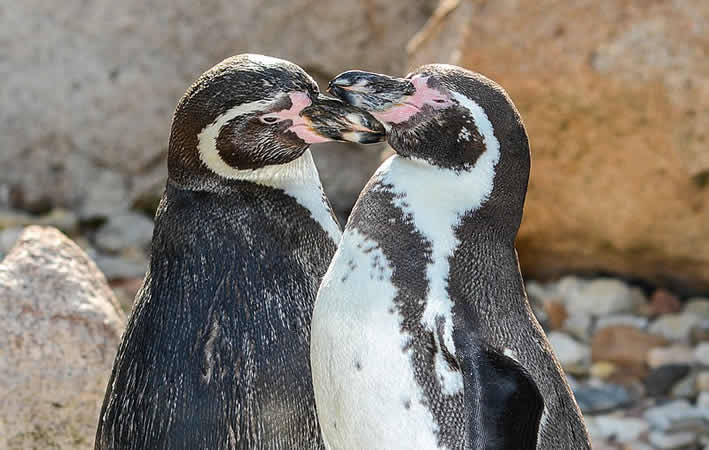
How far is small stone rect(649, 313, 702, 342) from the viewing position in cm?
480

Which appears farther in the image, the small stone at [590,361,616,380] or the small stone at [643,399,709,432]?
the small stone at [590,361,616,380]

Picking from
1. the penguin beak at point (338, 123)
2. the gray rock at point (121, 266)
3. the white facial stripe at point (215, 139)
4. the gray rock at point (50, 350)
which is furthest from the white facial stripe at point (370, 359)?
the gray rock at point (121, 266)

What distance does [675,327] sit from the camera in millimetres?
4801

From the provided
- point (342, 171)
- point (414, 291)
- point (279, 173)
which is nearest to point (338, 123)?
point (279, 173)

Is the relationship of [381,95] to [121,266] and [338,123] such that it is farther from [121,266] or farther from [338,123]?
[121,266]

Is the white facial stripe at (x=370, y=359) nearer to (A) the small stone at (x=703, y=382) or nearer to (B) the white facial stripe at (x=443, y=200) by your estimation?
(B) the white facial stripe at (x=443, y=200)

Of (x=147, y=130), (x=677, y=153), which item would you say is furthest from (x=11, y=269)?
(x=147, y=130)

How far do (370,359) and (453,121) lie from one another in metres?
0.46

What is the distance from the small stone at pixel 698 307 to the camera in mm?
4902

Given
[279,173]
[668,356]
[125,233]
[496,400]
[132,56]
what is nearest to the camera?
[496,400]

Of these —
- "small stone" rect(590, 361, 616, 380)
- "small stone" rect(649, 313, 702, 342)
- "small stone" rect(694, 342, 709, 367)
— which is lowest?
"small stone" rect(590, 361, 616, 380)

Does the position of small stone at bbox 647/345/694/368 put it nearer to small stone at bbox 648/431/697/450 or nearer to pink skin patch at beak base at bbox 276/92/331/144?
small stone at bbox 648/431/697/450

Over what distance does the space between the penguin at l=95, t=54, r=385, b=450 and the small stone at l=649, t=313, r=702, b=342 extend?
269 centimetres

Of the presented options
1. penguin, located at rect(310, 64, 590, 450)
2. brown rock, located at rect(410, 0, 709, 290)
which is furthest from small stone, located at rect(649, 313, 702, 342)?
penguin, located at rect(310, 64, 590, 450)
